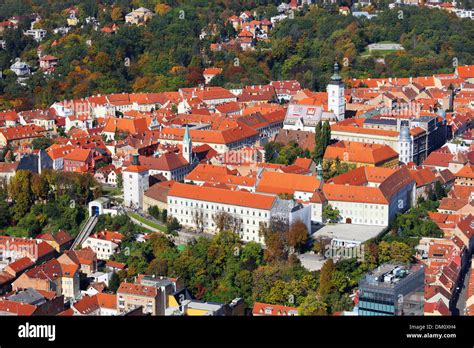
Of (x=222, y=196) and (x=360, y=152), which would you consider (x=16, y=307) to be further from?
(x=360, y=152)

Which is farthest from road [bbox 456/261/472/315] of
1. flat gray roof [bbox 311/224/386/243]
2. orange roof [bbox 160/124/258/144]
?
orange roof [bbox 160/124/258/144]

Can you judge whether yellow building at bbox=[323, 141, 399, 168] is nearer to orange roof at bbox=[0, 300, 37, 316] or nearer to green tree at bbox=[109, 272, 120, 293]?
green tree at bbox=[109, 272, 120, 293]

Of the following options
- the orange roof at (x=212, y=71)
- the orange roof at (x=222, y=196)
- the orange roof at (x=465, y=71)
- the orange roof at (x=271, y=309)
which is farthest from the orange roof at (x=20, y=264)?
the orange roof at (x=465, y=71)

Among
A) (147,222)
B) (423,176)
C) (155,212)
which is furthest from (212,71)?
(147,222)
